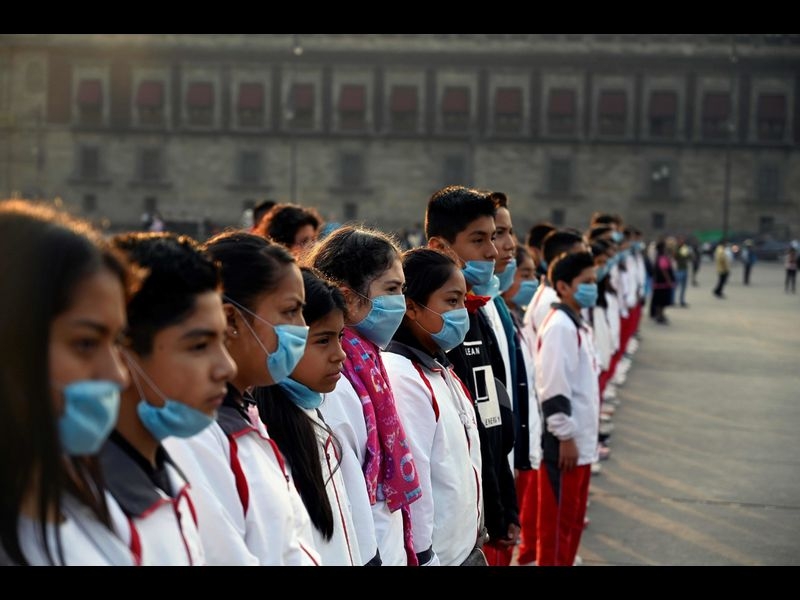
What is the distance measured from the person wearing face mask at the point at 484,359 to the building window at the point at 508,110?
49455mm

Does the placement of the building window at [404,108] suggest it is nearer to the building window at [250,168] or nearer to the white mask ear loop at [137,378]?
the building window at [250,168]

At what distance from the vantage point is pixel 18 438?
1.82 metres

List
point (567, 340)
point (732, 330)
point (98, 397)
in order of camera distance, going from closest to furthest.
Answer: point (98, 397) < point (567, 340) < point (732, 330)

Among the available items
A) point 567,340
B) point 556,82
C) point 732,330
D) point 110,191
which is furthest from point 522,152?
point 567,340

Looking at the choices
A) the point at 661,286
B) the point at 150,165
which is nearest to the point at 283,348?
the point at 661,286

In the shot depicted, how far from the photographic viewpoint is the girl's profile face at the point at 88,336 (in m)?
1.87

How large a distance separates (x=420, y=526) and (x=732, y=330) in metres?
17.7

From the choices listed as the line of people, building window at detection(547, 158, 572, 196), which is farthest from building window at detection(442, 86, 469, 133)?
the line of people

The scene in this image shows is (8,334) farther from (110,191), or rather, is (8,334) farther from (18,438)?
(110,191)

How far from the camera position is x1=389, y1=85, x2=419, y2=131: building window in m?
54.2

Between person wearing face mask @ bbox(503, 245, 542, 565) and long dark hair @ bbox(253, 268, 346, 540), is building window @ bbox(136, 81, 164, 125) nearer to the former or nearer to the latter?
person wearing face mask @ bbox(503, 245, 542, 565)

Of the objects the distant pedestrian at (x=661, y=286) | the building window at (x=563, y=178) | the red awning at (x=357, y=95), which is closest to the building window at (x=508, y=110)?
the building window at (x=563, y=178)
